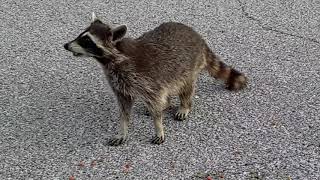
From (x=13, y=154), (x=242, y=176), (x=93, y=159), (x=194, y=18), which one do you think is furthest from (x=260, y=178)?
(x=194, y=18)

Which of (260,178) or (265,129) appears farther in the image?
(265,129)

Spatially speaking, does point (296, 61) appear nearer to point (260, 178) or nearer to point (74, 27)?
point (260, 178)

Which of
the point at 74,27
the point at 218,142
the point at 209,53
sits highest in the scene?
the point at 209,53

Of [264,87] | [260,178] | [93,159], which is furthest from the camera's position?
[264,87]

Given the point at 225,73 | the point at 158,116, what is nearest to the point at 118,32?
the point at 158,116

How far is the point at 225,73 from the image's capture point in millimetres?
4707

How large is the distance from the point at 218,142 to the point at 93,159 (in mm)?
932

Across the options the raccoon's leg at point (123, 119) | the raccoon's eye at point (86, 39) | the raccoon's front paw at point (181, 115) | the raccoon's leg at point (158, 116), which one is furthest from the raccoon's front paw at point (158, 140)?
the raccoon's eye at point (86, 39)

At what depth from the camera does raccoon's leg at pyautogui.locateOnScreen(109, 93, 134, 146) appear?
4117mm

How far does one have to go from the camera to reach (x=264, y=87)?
4.86 meters

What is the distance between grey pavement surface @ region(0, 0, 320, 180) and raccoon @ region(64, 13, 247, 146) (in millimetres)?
245

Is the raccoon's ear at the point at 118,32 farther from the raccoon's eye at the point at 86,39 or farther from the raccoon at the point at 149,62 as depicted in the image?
the raccoon's eye at the point at 86,39

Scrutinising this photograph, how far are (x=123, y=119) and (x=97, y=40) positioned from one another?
69 centimetres

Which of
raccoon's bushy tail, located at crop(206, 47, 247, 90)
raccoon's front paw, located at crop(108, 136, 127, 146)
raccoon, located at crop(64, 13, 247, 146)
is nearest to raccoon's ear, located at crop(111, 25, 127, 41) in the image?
raccoon, located at crop(64, 13, 247, 146)
